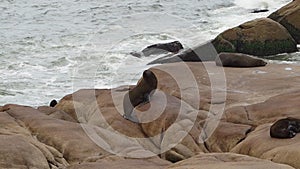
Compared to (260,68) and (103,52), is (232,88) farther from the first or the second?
(103,52)

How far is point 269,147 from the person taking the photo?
6910 mm

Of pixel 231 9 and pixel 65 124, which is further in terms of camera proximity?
pixel 231 9

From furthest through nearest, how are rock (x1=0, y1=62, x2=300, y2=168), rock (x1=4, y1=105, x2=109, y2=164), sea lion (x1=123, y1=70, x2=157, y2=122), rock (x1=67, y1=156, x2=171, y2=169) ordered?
sea lion (x1=123, y1=70, x2=157, y2=122)
rock (x1=4, y1=105, x2=109, y2=164)
rock (x1=0, y1=62, x2=300, y2=168)
rock (x1=67, y1=156, x2=171, y2=169)

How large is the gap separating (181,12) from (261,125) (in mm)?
17994

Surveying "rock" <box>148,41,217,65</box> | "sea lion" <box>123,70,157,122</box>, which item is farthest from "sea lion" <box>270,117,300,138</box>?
"rock" <box>148,41,217,65</box>

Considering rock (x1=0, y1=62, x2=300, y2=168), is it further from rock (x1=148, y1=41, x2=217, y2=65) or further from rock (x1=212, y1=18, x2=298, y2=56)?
rock (x1=212, y1=18, x2=298, y2=56)

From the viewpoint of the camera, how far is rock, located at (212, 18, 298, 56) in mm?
15812

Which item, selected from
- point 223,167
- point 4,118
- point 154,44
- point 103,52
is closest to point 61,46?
point 103,52

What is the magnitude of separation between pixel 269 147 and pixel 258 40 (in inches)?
364

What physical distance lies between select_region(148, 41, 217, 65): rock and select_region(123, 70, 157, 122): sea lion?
5.15 meters

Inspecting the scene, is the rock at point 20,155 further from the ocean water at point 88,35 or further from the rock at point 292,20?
the rock at point 292,20

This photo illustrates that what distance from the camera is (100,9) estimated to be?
1046 inches

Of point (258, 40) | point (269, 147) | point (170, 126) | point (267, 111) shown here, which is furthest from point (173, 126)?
point (258, 40)

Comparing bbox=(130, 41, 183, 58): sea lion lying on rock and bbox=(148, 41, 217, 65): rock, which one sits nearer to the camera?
bbox=(148, 41, 217, 65): rock
